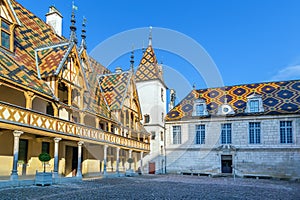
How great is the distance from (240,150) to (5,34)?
780 inches

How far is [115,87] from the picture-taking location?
74.9 feet

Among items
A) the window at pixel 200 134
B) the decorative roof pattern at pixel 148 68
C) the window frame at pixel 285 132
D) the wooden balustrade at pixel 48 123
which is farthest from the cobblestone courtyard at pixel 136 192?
the decorative roof pattern at pixel 148 68

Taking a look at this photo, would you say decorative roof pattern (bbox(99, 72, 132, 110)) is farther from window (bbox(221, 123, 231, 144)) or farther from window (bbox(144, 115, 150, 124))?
window (bbox(221, 123, 231, 144))

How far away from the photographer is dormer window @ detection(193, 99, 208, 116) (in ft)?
90.8

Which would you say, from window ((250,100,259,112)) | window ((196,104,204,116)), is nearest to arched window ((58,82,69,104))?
window ((196,104,204,116))

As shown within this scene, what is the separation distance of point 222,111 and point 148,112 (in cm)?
704

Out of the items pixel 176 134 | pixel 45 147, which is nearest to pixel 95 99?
pixel 45 147

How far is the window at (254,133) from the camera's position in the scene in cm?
2478

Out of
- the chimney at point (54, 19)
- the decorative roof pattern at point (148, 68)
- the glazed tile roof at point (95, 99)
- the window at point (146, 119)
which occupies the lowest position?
the window at point (146, 119)

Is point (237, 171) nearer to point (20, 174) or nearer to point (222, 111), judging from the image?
point (222, 111)

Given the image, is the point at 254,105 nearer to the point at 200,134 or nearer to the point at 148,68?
the point at 200,134

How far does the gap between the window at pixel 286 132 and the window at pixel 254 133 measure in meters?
1.79

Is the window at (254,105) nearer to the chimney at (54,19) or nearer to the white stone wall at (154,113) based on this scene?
the white stone wall at (154,113)

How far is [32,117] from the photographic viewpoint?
38.7 feet
